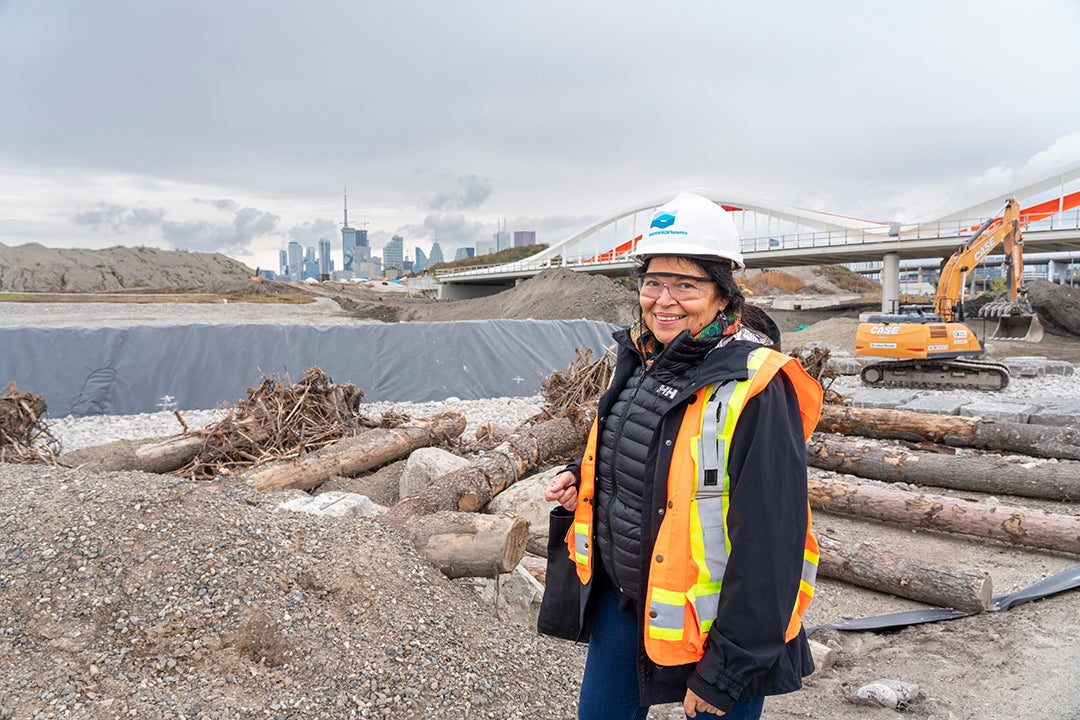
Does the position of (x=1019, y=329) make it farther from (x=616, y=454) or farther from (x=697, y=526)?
(x=697, y=526)

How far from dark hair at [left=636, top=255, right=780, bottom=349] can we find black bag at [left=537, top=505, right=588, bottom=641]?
880 millimetres

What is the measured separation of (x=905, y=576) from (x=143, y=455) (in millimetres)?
6416

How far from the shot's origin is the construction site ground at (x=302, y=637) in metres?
2.67

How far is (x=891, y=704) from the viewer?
3.23 m

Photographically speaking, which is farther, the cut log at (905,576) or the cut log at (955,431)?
the cut log at (955,431)

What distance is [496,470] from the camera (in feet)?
19.9

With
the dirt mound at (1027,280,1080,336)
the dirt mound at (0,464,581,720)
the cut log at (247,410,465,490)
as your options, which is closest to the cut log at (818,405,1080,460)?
the cut log at (247,410,465,490)

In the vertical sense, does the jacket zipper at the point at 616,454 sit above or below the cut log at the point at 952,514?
above

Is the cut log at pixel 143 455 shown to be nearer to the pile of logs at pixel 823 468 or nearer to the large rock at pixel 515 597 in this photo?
the pile of logs at pixel 823 468

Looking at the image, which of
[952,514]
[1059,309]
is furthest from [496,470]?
[1059,309]

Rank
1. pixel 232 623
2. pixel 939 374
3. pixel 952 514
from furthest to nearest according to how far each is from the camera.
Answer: pixel 939 374 → pixel 952 514 → pixel 232 623

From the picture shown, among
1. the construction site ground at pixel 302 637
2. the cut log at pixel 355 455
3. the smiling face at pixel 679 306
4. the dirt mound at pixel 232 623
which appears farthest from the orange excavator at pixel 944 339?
the smiling face at pixel 679 306

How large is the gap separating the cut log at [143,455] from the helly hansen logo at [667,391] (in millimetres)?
5880

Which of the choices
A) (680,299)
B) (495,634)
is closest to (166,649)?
(495,634)
